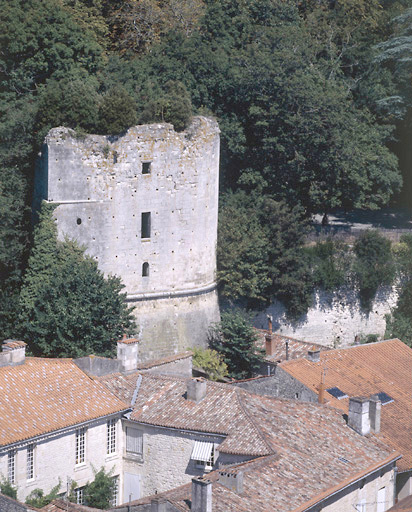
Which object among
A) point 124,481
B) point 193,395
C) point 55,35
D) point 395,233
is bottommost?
point 124,481

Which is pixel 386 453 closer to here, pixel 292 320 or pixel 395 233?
pixel 292 320

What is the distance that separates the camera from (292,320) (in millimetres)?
52688

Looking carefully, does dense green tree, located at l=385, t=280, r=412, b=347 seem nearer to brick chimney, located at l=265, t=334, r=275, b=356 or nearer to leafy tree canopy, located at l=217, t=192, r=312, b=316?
leafy tree canopy, located at l=217, t=192, r=312, b=316

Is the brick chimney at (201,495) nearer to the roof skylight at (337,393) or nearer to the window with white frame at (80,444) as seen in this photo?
the window with white frame at (80,444)

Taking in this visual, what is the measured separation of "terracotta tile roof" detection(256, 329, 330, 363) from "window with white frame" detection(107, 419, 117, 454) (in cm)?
956

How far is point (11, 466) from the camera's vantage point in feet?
115

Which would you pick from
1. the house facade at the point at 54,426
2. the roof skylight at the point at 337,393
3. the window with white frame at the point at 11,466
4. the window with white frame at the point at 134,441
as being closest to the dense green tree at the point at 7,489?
the house facade at the point at 54,426

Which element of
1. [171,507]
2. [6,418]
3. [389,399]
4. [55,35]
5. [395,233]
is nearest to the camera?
[171,507]

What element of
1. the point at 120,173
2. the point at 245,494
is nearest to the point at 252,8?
the point at 120,173

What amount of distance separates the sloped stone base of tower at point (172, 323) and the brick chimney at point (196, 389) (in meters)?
9.32

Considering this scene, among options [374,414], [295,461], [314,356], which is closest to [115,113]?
[314,356]

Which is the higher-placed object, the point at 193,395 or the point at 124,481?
the point at 193,395

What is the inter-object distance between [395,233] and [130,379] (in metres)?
19.8

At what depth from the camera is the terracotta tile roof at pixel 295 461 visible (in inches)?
1270
